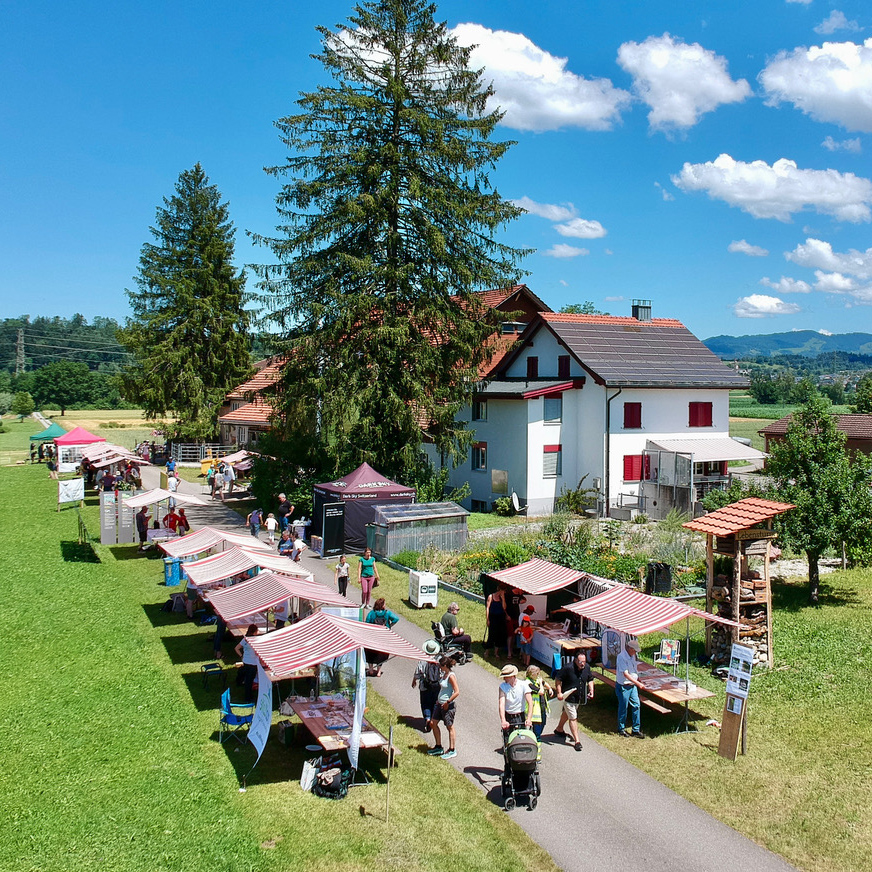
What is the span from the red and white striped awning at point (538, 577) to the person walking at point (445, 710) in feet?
11.8

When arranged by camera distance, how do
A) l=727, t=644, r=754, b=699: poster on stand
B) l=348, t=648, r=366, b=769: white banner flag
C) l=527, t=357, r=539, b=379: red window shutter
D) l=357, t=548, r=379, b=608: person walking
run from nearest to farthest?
l=348, t=648, r=366, b=769: white banner flag, l=727, t=644, r=754, b=699: poster on stand, l=357, t=548, r=379, b=608: person walking, l=527, t=357, r=539, b=379: red window shutter

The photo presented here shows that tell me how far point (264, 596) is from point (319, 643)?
121 inches

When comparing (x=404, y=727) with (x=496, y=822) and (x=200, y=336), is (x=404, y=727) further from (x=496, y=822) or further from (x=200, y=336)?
(x=200, y=336)

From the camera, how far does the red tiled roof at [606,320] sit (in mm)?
36500

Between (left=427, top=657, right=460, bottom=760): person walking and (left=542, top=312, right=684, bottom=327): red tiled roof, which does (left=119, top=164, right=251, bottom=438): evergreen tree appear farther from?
(left=427, top=657, right=460, bottom=760): person walking

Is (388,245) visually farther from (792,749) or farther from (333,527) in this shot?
(792,749)

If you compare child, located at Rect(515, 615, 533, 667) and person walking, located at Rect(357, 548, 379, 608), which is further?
person walking, located at Rect(357, 548, 379, 608)

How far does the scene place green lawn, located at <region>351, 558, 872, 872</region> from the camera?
29.9ft

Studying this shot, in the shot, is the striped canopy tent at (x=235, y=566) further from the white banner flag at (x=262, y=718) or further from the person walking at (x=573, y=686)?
the person walking at (x=573, y=686)

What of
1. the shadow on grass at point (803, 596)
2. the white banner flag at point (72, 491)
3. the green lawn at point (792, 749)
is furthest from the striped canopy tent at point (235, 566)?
the white banner flag at point (72, 491)

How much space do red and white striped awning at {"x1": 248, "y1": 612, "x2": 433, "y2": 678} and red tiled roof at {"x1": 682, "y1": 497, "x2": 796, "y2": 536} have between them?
6761 millimetres

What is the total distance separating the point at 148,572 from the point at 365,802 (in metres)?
14.4

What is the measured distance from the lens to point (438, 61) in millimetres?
28766

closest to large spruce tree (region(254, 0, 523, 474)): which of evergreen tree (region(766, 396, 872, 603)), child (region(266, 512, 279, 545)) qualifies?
child (region(266, 512, 279, 545))
